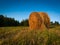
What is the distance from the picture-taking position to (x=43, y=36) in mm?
2855

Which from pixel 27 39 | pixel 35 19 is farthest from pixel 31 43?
pixel 35 19

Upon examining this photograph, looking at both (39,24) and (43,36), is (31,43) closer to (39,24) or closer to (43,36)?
(43,36)

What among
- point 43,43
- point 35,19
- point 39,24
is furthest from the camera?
point 35,19

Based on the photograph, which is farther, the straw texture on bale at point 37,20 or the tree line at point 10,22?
the tree line at point 10,22

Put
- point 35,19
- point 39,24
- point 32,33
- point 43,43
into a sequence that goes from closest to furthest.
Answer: point 43,43 < point 32,33 < point 39,24 < point 35,19

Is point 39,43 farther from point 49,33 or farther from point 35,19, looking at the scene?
point 35,19

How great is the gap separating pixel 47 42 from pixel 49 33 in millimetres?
176

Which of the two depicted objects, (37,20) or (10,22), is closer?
(37,20)

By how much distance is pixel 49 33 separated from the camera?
2936mm

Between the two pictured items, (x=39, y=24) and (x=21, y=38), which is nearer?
(x=21, y=38)

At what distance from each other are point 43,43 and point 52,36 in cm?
21

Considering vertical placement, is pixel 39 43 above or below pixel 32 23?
below

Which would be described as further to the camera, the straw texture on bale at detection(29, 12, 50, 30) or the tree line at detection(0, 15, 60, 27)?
the tree line at detection(0, 15, 60, 27)

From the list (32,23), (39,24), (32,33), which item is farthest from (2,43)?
(32,23)
